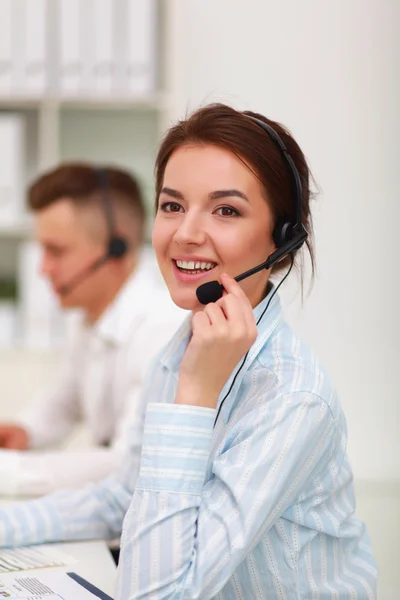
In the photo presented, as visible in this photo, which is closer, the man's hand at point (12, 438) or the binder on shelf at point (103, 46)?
the man's hand at point (12, 438)

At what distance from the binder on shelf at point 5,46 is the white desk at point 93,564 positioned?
5.67ft

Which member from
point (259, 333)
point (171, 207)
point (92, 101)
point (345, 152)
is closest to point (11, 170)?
point (92, 101)

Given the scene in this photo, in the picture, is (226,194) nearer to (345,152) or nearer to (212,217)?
(212,217)

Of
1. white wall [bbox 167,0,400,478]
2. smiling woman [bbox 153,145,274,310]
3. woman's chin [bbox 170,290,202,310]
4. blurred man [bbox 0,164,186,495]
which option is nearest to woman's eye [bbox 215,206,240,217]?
smiling woman [bbox 153,145,274,310]

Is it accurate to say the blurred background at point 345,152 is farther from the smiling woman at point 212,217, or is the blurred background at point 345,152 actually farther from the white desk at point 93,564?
the white desk at point 93,564

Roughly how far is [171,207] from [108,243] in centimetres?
111

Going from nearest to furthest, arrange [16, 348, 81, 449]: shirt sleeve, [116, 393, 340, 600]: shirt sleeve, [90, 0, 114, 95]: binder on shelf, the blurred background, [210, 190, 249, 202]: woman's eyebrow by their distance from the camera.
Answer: [116, 393, 340, 600]: shirt sleeve, [210, 190, 249, 202]: woman's eyebrow, the blurred background, [16, 348, 81, 449]: shirt sleeve, [90, 0, 114, 95]: binder on shelf

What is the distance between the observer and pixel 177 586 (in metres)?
0.83

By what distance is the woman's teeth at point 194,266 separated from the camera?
990 mm

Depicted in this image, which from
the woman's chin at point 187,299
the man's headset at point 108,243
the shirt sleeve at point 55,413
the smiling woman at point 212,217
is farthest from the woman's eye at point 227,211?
the shirt sleeve at point 55,413

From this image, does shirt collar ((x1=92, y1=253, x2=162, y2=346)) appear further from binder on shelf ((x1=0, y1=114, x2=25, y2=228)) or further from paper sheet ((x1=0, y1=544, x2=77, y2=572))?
paper sheet ((x1=0, y1=544, x2=77, y2=572))

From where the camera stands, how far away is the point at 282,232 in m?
0.99

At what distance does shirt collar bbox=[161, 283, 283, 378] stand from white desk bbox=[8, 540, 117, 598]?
0.89ft

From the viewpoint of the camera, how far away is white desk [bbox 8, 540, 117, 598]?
0.99 meters
